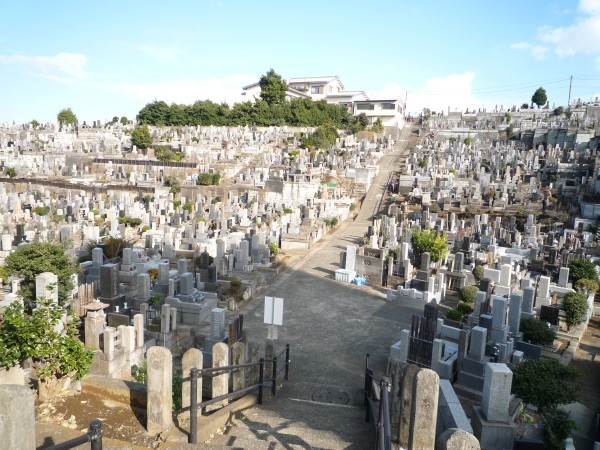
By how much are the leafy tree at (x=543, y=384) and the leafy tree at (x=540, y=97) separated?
84.3 metres

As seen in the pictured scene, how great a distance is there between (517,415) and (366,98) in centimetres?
7962

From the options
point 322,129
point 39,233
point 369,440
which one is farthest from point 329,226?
point 322,129

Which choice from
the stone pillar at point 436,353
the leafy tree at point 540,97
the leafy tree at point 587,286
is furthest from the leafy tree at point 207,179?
the leafy tree at point 540,97

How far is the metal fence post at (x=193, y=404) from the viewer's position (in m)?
5.85

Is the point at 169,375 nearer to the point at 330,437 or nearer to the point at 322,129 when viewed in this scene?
the point at 330,437

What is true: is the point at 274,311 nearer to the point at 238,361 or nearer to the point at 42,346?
the point at 238,361

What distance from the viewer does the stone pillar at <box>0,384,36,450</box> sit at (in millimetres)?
3605

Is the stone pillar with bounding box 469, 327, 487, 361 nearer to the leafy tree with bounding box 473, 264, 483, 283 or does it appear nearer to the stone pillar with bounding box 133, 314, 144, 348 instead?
the stone pillar with bounding box 133, 314, 144, 348

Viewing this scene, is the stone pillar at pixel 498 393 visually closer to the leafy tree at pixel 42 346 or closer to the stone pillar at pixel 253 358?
the stone pillar at pixel 253 358

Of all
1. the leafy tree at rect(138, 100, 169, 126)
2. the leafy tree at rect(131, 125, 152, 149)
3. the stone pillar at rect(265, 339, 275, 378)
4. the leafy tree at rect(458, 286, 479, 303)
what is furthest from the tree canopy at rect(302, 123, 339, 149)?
the stone pillar at rect(265, 339, 275, 378)

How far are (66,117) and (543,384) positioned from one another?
280ft

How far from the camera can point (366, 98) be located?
83.9 metres

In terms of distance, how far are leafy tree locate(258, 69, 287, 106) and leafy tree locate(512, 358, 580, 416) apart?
64990 mm

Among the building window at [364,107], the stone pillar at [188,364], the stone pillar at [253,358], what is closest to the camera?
the stone pillar at [188,364]
